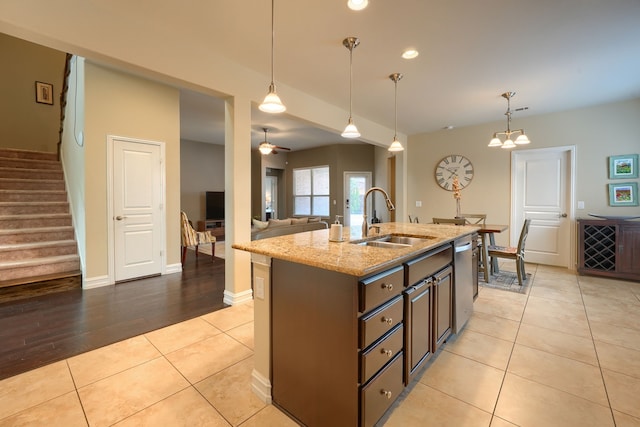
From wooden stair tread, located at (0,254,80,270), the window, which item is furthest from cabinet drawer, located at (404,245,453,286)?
the window

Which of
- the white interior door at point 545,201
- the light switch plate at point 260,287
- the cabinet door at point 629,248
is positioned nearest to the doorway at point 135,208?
the light switch plate at point 260,287

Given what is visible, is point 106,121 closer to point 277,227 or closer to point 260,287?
point 277,227

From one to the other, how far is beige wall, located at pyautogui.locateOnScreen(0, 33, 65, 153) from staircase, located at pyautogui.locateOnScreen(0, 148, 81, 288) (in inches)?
35.8

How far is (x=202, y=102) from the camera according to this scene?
4.74 meters

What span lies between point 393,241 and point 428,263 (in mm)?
656

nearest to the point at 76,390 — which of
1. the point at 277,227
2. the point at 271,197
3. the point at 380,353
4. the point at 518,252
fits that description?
the point at 380,353

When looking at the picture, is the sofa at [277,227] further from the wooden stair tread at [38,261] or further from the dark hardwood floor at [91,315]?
the wooden stair tread at [38,261]

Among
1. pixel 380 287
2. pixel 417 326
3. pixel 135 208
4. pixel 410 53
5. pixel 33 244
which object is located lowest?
pixel 417 326

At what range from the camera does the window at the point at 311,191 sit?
28.4 ft

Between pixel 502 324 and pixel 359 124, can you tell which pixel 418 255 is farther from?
pixel 359 124

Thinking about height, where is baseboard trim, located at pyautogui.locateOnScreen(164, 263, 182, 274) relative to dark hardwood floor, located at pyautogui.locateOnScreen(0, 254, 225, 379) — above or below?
above

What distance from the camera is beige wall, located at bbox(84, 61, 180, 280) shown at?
141 inches

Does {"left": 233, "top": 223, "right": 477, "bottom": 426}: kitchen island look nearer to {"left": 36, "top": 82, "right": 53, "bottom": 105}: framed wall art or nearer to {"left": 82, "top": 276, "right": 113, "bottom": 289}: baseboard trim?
{"left": 82, "top": 276, "right": 113, "bottom": 289}: baseboard trim

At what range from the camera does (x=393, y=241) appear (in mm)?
2486
